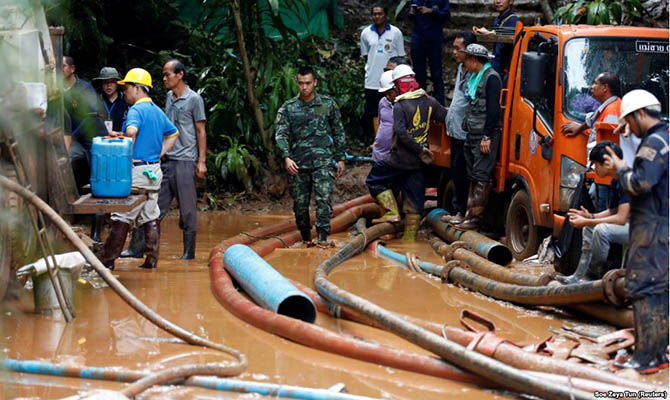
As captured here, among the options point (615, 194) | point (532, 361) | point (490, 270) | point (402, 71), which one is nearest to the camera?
point (532, 361)

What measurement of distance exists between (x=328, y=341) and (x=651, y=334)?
213 centimetres

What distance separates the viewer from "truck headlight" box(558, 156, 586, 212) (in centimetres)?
860

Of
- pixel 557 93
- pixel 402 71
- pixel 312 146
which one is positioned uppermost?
pixel 402 71

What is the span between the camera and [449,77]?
1691 cm

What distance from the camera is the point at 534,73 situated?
8695 millimetres

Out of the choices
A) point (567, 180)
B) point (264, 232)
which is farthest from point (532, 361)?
point (264, 232)

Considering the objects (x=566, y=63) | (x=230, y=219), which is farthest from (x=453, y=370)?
(x=230, y=219)

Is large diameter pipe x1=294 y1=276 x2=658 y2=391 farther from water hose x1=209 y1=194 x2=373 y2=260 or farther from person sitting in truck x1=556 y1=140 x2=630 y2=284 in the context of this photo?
water hose x1=209 y1=194 x2=373 y2=260

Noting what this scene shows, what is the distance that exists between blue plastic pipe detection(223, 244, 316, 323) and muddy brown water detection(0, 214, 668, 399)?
0.20m

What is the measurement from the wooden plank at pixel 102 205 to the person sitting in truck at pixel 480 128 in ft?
13.2

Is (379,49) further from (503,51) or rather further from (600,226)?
(600,226)

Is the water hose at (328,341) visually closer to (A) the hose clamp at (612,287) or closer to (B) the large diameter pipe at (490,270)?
(A) the hose clamp at (612,287)

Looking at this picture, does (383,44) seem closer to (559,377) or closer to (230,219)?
(230,219)

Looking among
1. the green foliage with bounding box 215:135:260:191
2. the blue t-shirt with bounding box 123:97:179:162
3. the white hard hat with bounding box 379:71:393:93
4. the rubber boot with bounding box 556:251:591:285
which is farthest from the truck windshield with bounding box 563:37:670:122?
the green foliage with bounding box 215:135:260:191
